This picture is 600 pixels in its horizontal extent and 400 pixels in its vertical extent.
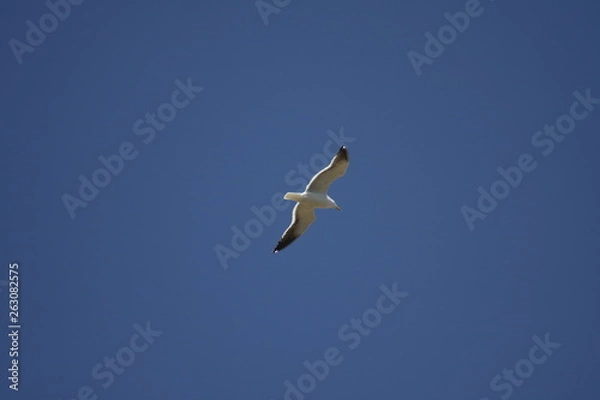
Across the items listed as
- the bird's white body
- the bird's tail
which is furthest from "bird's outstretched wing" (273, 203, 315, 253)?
the bird's tail

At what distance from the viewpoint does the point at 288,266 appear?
11406 cm

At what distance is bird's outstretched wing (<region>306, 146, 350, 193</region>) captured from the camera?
20263 mm

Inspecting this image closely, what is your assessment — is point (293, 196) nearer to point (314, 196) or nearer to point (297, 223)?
point (314, 196)

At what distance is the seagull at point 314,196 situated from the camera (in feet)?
67.1

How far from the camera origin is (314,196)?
68.7 ft

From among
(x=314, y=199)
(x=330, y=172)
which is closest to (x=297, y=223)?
(x=314, y=199)

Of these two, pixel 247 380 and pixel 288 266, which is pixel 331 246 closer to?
pixel 288 266

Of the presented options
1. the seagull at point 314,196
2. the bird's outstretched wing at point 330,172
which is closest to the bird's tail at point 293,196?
the seagull at point 314,196

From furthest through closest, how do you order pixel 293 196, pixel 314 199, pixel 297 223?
1. pixel 297 223
2. pixel 314 199
3. pixel 293 196

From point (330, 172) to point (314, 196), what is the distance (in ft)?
2.72

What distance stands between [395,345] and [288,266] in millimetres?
41659

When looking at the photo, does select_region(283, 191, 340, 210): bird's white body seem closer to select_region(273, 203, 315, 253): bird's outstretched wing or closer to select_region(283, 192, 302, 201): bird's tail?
select_region(283, 192, 302, 201): bird's tail

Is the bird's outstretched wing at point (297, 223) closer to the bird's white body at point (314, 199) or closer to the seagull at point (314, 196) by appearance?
the seagull at point (314, 196)

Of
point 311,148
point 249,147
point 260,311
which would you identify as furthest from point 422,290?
point 249,147
